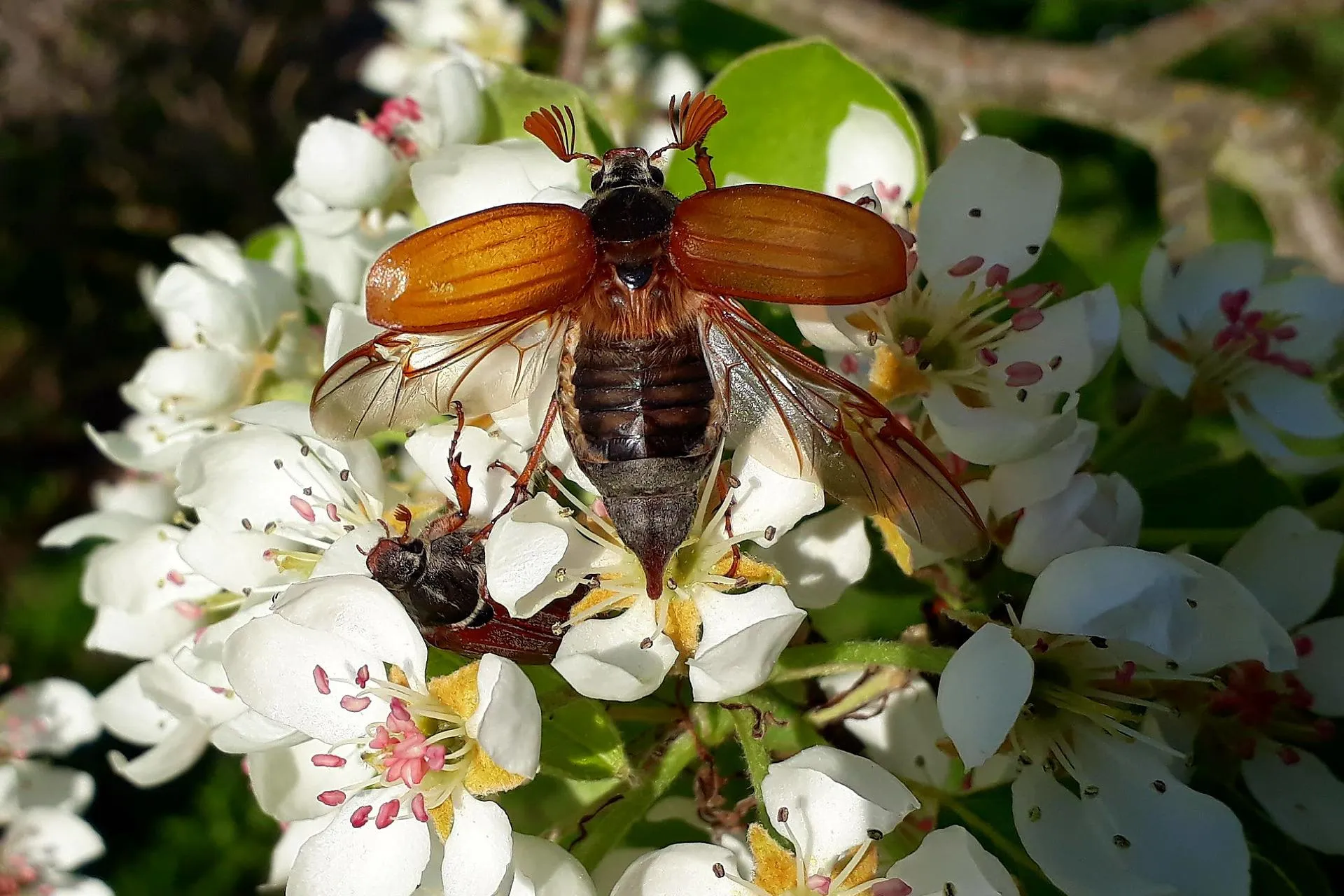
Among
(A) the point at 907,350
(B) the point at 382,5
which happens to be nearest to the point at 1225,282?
(A) the point at 907,350

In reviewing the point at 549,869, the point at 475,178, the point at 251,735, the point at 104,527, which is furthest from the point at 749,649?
the point at 104,527

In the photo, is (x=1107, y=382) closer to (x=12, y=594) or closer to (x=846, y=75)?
(x=846, y=75)

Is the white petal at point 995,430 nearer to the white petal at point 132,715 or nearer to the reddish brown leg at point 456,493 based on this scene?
the reddish brown leg at point 456,493

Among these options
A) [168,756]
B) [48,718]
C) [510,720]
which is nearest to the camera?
[510,720]

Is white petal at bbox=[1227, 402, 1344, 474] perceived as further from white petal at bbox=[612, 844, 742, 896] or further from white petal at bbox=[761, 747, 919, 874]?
white petal at bbox=[612, 844, 742, 896]

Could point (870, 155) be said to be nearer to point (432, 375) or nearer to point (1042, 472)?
point (1042, 472)

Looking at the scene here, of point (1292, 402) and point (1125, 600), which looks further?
point (1292, 402)
